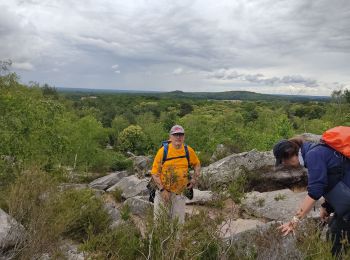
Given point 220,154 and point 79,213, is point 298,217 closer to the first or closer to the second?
point 79,213

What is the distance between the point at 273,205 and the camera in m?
9.54

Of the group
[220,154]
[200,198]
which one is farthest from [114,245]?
[220,154]

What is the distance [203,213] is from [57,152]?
46.3 feet

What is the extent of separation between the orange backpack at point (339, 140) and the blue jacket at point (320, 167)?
2.4 inches

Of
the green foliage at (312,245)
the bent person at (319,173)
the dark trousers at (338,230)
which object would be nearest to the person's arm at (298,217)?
the bent person at (319,173)

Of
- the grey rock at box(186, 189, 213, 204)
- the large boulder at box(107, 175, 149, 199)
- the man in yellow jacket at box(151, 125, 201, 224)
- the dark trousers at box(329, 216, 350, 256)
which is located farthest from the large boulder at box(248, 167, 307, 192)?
the dark trousers at box(329, 216, 350, 256)

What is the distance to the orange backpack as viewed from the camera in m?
3.87

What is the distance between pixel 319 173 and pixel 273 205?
5.98 meters

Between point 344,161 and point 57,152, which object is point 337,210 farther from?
point 57,152

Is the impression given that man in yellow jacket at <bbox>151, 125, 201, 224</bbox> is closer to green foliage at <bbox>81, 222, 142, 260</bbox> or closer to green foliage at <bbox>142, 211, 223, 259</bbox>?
green foliage at <bbox>81, 222, 142, 260</bbox>

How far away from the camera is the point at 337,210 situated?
3.95 meters

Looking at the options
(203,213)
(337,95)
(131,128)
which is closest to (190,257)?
(203,213)

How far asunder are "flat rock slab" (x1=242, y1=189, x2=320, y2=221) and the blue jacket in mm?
5066

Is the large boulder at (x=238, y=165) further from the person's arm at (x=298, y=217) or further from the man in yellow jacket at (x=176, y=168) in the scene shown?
the person's arm at (x=298, y=217)
